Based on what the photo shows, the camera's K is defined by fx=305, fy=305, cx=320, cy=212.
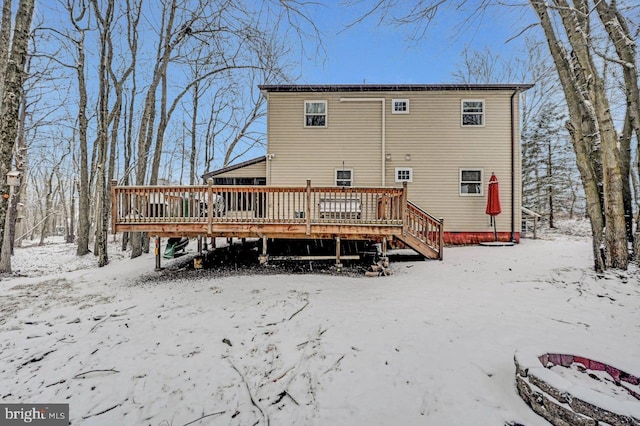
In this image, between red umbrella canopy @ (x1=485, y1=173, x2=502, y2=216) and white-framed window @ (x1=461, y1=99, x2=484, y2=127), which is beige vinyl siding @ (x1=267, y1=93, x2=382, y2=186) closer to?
white-framed window @ (x1=461, y1=99, x2=484, y2=127)

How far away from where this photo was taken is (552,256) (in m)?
7.63

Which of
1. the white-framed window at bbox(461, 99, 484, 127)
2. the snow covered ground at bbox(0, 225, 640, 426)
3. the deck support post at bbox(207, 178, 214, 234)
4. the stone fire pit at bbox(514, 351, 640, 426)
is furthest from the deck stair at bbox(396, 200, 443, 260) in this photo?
the white-framed window at bbox(461, 99, 484, 127)

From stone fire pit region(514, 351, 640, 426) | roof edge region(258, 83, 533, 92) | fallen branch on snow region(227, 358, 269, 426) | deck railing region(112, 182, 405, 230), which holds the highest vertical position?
roof edge region(258, 83, 533, 92)

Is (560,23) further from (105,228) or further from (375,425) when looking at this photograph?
(105,228)

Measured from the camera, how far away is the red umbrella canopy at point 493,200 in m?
9.67

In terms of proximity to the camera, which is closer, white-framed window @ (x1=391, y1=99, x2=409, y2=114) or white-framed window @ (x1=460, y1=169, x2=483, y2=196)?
white-framed window @ (x1=460, y1=169, x2=483, y2=196)

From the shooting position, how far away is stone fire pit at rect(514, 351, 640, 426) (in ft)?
6.97

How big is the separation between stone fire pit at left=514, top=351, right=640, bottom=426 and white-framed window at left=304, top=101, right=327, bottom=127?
9.42 meters

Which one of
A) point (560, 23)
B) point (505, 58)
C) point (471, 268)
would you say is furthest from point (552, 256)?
point (505, 58)

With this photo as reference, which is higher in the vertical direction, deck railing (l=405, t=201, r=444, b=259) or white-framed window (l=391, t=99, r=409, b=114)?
white-framed window (l=391, t=99, r=409, b=114)

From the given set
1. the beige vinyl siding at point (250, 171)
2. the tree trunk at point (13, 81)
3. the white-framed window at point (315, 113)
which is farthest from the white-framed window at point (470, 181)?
the tree trunk at point (13, 81)

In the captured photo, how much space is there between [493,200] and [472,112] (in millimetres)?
3278

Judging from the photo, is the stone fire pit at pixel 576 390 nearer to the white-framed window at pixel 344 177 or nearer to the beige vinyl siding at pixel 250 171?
the white-framed window at pixel 344 177

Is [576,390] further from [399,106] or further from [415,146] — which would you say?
[399,106]
